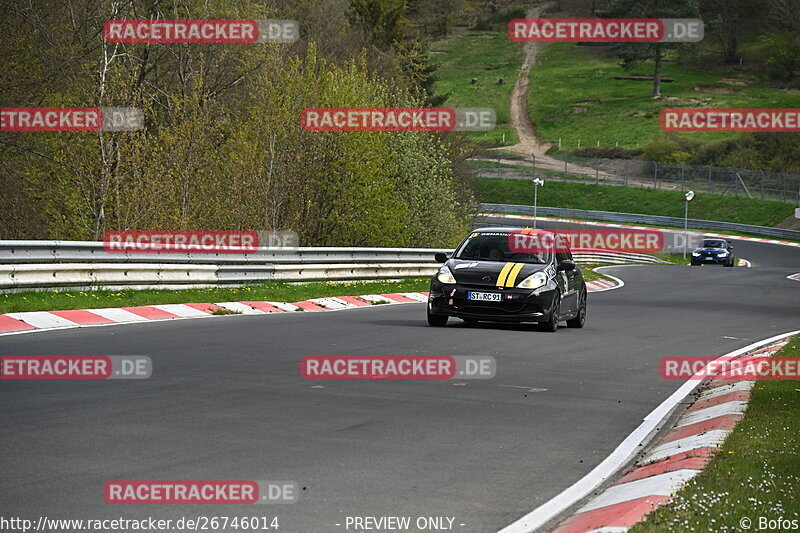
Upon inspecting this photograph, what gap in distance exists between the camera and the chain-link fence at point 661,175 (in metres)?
83.5

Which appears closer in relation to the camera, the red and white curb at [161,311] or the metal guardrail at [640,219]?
the red and white curb at [161,311]

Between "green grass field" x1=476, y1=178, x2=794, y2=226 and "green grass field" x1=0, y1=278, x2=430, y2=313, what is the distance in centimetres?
5299

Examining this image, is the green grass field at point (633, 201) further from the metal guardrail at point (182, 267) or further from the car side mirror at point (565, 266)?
the car side mirror at point (565, 266)

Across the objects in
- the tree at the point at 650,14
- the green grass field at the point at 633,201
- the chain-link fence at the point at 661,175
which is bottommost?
the green grass field at the point at 633,201

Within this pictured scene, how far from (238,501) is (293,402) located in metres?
3.55

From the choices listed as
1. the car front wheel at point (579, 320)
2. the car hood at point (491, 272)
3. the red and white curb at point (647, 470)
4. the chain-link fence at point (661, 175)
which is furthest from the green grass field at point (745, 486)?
the chain-link fence at point (661, 175)

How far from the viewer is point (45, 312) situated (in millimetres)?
16391

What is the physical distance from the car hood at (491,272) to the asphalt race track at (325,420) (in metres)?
0.82

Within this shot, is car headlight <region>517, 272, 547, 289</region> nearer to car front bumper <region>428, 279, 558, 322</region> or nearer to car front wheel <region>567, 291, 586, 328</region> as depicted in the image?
car front bumper <region>428, 279, 558, 322</region>

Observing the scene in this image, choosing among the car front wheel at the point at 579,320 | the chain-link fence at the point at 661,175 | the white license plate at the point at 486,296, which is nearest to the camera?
the white license plate at the point at 486,296

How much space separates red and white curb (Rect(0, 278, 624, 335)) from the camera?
15445 millimetres

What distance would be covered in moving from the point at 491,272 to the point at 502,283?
9.6 inches

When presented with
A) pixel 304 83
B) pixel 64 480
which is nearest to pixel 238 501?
pixel 64 480

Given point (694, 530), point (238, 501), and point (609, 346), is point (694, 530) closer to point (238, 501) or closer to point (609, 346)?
point (238, 501)
